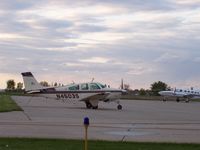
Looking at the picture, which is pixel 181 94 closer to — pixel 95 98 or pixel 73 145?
pixel 95 98

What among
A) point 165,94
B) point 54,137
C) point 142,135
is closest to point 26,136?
point 54,137

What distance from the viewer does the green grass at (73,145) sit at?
46.3ft

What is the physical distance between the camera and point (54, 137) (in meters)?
17.2

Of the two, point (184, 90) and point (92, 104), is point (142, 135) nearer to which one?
point (92, 104)

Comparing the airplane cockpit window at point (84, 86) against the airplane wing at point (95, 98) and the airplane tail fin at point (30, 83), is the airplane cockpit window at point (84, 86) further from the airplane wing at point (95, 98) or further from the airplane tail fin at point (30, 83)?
the airplane tail fin at point (30, 83)

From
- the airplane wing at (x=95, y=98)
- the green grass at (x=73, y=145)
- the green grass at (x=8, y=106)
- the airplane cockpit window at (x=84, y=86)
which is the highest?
the airplane cockpit window at (x=84, y=86)

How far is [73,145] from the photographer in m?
14.7

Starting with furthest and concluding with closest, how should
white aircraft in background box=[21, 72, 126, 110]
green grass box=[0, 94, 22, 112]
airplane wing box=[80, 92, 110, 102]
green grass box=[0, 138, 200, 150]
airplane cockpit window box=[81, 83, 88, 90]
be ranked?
airplane cockpit window box=[81, 83, 88, 90]
white aircraft in background box=[21, 72, 126, 110]
airplane wing box=[80, 92, 110, 102]
green grass box=[0, 94, 22, 112]
green grass box=[0, 138, 200, 150]

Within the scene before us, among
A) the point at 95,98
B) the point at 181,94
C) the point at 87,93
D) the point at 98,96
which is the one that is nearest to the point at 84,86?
the point at 87,93

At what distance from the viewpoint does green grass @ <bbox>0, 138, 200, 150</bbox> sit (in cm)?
1410

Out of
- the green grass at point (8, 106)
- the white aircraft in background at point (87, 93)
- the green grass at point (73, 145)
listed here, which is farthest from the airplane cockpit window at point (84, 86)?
the green grass at point (73, 145)

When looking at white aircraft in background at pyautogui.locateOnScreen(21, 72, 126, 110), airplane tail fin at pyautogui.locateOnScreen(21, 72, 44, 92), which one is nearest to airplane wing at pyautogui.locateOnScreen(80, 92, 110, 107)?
white aircraft in background at pyautogui.locateOnScreen(21, 72, 126, 110)

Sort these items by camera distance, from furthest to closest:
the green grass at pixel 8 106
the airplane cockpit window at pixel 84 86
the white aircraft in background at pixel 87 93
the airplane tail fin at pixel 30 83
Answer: the airplane tail fin at pixel 30 83, the airplane cockpit window at pixel 84 86, the white aircraft in background at pixel 87 93, the green grass at pixel 8 106

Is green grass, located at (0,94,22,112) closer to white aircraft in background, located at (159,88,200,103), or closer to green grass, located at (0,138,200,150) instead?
green grass, located at (0,138,200,150)
